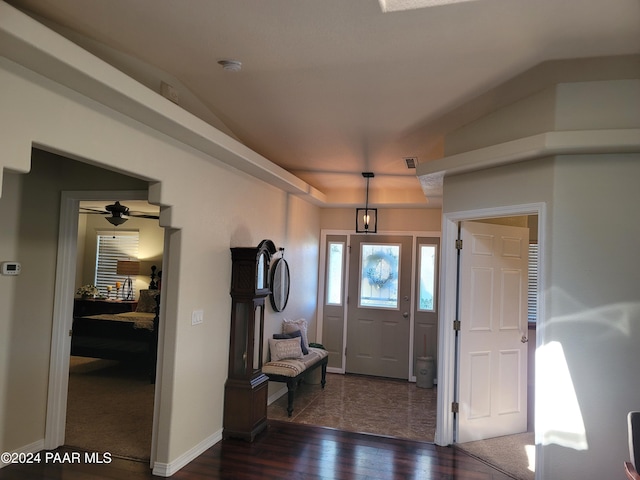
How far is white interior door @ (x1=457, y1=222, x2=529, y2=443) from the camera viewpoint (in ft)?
13.1

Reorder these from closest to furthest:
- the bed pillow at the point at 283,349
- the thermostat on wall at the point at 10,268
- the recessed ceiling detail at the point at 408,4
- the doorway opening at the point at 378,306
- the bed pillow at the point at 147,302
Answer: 1. the recessed ceiling detail at the point at 408,4
2. the thermostat on wall at the point at 10,268
3. the bed pillow at the point at 283,349
4. the doorway opening at the point at 378,306
5. the bed pillow at the point at 147,302

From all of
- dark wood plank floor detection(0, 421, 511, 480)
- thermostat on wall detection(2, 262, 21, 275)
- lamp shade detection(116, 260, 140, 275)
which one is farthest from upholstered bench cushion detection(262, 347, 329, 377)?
lamp shade detection(116, 260, 140, 275)

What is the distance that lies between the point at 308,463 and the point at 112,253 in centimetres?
698

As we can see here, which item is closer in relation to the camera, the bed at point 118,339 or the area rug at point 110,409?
the area rug at point 110,409

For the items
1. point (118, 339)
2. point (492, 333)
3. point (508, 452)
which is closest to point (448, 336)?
point (492, 333)

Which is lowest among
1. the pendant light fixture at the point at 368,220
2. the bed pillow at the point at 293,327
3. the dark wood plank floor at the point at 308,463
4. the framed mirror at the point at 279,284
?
the dark wood plank floor at the point at 308,463

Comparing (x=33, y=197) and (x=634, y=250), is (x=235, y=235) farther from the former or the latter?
(x=634, y=250)

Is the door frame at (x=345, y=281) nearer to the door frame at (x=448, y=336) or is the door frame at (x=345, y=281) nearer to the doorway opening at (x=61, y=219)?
the door frame at (x=448, y=336)

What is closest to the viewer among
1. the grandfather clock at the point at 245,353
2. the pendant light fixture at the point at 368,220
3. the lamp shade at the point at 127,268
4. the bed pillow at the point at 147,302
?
the grandfather clock at the point at 245,353

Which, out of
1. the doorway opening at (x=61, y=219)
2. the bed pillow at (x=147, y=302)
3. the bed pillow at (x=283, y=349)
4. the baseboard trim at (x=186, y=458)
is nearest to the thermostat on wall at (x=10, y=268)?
the doorway opening at (x=61, y=219)

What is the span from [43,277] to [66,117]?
174 centimetres

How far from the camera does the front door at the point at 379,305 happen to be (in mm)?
6371

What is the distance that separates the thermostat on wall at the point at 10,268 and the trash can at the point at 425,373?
470cm

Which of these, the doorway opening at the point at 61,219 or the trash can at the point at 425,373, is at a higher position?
the doorway opening at the point at 61,219
